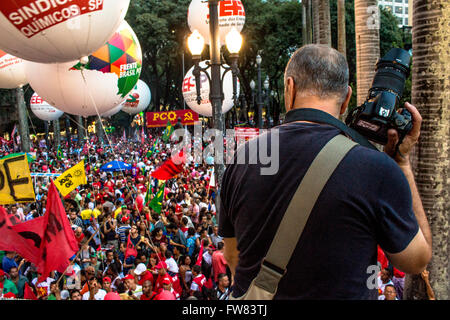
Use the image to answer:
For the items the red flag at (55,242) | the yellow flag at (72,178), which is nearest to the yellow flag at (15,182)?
the red flag at (55,242)

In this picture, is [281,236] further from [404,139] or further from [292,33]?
[292,33]

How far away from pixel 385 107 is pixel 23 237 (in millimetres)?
6498

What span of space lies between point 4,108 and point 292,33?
1115 inches

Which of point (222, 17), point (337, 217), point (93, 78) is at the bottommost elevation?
point (337, 217)

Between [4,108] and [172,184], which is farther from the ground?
[4,108]

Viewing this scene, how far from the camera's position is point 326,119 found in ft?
5.84

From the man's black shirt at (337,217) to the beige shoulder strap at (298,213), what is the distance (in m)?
0.02

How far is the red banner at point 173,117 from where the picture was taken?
94.8 feet

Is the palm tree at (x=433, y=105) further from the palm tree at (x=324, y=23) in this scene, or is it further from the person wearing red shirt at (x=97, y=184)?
the person wearing red shirt at (x=97, y=184)

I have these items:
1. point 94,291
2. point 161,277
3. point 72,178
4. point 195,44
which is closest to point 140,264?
point 161,277

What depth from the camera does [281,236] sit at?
1.62 m

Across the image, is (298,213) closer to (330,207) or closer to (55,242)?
(330,207)

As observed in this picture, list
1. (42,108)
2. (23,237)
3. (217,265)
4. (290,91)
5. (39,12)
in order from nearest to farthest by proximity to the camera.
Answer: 1. (290,91)
2. (39,12)
3. (23,237)
4. (217,265)
5. (42,108)
